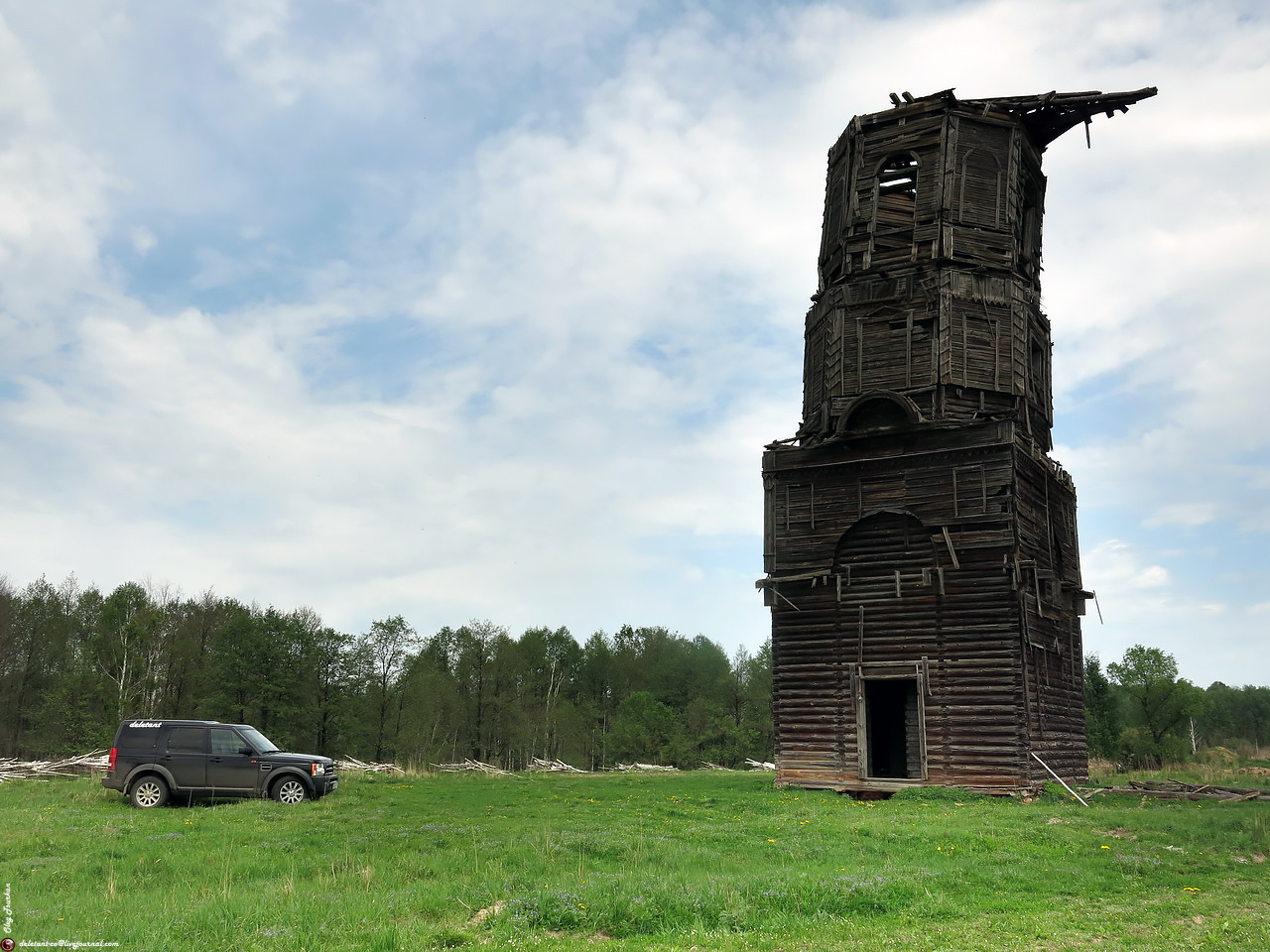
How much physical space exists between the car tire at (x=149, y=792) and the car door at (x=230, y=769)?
109cm

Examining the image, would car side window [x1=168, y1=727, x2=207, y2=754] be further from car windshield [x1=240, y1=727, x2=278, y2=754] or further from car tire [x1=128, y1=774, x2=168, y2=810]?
car windshield [x1=240, y1=727, x2=278, y2=754]

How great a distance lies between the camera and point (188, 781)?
23.4 m

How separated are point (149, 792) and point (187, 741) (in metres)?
1.42

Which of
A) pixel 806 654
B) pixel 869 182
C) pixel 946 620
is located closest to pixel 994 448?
pixel 946 620

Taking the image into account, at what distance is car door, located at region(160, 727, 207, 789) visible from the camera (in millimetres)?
23406

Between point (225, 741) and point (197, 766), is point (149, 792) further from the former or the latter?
point (225, 741)

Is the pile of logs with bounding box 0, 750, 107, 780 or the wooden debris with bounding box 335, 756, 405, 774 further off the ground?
the pile of logs with bounding box 0, 750, 107, 780

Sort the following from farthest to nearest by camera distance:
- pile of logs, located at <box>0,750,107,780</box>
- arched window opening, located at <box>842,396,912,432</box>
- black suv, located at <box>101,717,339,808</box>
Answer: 1. pile of logs, located at <box>0,750,107,780</box>
2. arched window opening, located at <box>842,396,912,432</box>
3. black suv, located at <box>101,717,339,808</box>

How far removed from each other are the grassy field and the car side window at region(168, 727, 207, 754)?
6.03ft

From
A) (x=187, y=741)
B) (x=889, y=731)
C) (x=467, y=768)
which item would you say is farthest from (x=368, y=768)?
(x=889, y=731)

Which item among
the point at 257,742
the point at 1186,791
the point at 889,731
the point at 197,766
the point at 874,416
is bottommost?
the point at 1186,791

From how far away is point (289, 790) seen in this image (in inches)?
944

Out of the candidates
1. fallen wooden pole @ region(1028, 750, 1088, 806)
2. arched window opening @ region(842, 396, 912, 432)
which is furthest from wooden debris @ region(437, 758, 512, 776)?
fallen wooden pole @ region(1028, 750, 1088, 806)

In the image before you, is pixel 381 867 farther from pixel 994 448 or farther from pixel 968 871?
pixel 994 448
